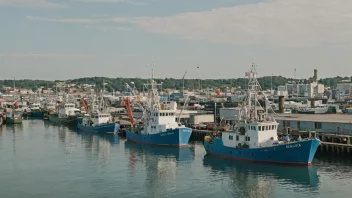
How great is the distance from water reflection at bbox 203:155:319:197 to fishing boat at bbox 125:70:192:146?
14461mm

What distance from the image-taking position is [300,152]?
49.0m

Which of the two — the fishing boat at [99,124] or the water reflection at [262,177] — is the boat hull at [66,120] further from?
the water reflection at [262,177]

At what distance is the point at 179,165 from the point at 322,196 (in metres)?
19.2

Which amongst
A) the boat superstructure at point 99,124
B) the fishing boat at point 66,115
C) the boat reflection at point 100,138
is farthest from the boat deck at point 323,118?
the fishing boat at point 66,115

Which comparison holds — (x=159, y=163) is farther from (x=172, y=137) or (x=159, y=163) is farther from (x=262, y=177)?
(x=262, y=177)

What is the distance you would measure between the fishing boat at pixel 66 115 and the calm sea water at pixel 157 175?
60.3 metres

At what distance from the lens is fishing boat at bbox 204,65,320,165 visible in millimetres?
49031

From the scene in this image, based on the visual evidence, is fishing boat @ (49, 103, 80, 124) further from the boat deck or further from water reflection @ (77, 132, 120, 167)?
the boat deck

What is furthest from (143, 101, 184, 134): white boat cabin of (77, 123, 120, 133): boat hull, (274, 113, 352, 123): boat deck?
(77, 123, 120, 133): boat hull

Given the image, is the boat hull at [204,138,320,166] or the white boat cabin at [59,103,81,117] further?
the white boat cabin at [59,103,81,117]

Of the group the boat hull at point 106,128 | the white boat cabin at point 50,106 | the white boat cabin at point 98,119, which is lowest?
the boat hull at point 106,128

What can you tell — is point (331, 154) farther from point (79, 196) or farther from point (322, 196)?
point (79, 196)

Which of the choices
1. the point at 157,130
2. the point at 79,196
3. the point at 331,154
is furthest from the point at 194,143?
the point at 79,196

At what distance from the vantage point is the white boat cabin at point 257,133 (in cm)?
5175
